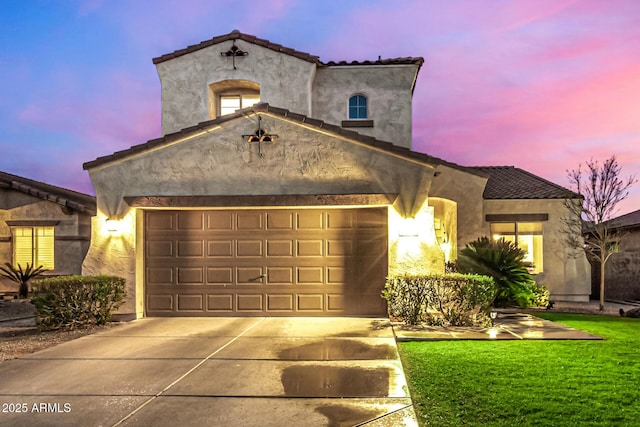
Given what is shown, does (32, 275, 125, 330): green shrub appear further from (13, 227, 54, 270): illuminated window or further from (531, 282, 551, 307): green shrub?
(531, 282, 551, 307): green shrub

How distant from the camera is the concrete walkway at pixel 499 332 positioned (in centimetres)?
848

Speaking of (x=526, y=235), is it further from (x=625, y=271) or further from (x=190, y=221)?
(x=190, y=221)

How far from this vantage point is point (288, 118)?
431 inches

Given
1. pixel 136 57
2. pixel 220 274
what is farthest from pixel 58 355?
pixel 136 57

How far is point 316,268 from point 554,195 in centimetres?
1049

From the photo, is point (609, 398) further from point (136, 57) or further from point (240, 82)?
point (136, 57)

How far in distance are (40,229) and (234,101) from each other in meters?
8.74

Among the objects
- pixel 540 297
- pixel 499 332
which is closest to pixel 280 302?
pixel 499 332

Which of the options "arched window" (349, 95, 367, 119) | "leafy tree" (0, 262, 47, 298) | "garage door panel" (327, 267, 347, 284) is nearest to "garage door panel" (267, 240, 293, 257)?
"garage door panel" (327, 267, 347, 284)

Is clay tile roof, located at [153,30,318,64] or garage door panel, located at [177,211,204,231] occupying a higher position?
clay tile roof, located at [153,30,318,64]

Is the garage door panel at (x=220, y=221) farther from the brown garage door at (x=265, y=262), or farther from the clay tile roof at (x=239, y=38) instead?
the clay tile roof at (x=239, y=38)

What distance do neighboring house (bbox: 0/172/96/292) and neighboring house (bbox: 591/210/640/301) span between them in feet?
65.2

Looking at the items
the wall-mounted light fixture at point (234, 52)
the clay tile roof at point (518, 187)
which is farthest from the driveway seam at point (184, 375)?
the clay tile roof at point (518, 187)

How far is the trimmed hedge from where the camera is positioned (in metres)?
9.58
